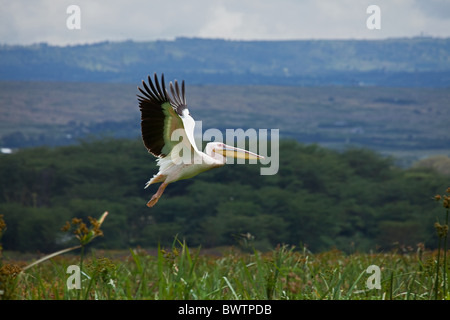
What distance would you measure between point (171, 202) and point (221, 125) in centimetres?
5849

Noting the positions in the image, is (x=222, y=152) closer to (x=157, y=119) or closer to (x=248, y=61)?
(x=157, y=119)

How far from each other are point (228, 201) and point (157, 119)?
31658 mm

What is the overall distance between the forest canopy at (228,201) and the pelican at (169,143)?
23.6 metres

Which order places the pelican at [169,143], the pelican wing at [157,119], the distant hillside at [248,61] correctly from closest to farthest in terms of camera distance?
the pelican at [169,143]
the pelican wing at [157,119]
the distant hillside at [248,61]

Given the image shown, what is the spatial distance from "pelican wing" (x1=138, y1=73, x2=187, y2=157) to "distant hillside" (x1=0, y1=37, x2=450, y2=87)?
363 feet

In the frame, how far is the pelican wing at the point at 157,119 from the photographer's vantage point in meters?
4.48

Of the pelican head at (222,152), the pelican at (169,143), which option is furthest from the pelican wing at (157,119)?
the pelican head at (222,152)

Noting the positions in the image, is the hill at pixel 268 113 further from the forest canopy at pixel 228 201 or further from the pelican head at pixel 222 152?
the pelican head at pixel 222 152

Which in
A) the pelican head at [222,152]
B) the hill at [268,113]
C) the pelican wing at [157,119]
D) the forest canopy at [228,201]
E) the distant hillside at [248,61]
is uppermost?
the distant hillside at [248,61]

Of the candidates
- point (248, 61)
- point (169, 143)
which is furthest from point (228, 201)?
point (248, 61)

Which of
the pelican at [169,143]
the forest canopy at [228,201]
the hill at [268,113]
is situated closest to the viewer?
the pelican at [169,143]

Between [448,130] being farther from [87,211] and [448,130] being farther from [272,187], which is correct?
[87,211]

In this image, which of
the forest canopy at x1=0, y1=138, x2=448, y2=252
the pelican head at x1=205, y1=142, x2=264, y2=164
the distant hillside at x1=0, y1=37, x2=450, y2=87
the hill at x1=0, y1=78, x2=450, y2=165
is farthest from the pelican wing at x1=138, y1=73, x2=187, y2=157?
the distant hillside at x1=0, y1=37, x2=450, y2=87

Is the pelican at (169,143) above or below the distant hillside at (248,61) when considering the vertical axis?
below
